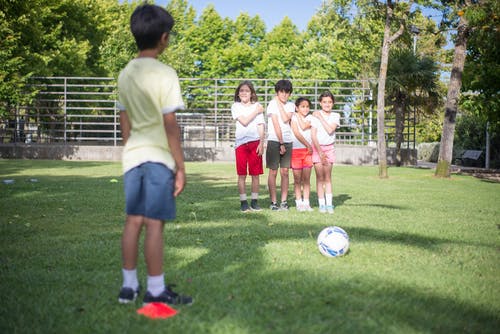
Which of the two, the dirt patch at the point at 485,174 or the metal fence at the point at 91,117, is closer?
the dirt patch at the point at 485,174

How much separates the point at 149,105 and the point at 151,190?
559mm

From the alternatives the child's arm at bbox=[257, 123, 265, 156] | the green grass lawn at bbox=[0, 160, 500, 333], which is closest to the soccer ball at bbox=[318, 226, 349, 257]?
the green grass lawn at bbox=[0, 160, 500, 333]

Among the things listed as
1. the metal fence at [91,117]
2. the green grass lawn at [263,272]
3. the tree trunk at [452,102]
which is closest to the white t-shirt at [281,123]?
the green grass lawn at [263,272]

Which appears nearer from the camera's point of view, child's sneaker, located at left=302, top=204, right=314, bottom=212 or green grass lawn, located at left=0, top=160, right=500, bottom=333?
green grass lawn, located at left=0, top=160, right=500, bottom=333

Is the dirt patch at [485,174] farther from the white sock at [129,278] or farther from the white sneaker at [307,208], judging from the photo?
the white sock at [129,278]

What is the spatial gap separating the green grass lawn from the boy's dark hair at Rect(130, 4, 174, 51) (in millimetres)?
1755

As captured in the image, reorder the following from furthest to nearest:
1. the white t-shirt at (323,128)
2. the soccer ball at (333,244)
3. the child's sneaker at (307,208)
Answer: the child's sneaker at (307,208), the white t-shirt at (323,128), the soccer ball at (333,244)

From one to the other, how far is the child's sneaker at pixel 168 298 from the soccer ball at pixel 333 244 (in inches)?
74.1

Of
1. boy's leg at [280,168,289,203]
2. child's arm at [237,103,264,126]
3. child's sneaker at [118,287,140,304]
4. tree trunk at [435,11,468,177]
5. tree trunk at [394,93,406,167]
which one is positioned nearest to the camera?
child's sneaker at [118,287,140,304]

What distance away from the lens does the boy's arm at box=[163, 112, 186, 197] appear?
354 centimetres

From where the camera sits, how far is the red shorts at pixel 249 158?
8477mm

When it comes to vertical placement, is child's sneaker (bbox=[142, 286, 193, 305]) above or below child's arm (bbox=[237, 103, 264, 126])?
below

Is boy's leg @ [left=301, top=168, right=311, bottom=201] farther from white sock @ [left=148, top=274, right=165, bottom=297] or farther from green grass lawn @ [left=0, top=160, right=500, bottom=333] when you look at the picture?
white sock @ [left=148, top=274, right=165, bottom=297]

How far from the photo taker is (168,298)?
3582 mm
